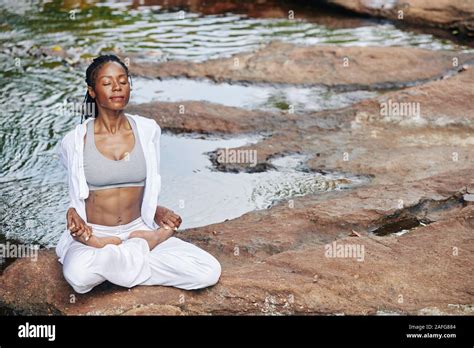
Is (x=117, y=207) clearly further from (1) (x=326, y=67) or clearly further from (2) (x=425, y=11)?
(2) (x=425, y=11)

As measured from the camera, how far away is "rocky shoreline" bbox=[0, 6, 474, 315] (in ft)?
17.3

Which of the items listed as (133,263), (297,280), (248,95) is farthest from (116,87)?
(248,95)

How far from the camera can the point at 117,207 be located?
5297mm

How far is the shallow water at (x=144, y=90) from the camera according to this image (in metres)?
7.76

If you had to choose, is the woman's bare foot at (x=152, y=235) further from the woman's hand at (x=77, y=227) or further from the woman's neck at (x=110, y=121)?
the woman's neck at (x=110, y=121)

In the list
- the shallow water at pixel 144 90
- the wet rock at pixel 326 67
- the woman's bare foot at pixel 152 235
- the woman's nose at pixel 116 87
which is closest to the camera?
the woman's nose at pixel 116 87

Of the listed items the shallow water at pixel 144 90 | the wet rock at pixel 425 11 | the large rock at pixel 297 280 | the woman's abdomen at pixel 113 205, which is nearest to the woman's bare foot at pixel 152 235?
the woman's abdomen at pixel 113 205

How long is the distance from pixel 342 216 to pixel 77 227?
91.8 inches

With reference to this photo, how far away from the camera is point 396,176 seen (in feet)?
26.3

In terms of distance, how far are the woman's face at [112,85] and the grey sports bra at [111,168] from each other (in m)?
0.22

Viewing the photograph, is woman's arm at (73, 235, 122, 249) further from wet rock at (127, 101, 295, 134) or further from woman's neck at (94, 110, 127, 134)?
wet rock at (127, 101, 295, 134)

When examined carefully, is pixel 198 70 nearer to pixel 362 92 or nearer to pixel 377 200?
pixel 362 92

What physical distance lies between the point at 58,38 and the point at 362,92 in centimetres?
475

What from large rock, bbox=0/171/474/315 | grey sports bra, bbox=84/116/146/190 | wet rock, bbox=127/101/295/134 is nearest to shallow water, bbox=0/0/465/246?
wet rock, bbox=127/101/295/134
